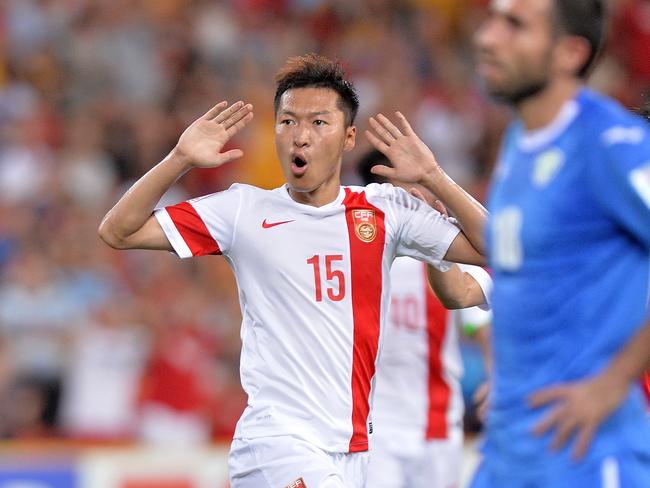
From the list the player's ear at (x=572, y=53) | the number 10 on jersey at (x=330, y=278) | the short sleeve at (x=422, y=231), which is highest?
the player's ear at (x=572, y=53)

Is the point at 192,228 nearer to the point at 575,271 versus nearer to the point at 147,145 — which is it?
the point at 575,271

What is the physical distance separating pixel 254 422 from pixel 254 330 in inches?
14.8

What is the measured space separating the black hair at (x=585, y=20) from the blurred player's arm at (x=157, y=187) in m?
1.78

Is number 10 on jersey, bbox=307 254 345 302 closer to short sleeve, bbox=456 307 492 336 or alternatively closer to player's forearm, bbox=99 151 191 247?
player's forearm, bbox=99 151 191 247

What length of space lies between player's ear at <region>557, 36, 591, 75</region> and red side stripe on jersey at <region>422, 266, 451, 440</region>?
3.50m

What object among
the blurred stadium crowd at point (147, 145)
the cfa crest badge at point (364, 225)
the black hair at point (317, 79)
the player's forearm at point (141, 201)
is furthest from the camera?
the blurred stadium crowd at point (147, 145)

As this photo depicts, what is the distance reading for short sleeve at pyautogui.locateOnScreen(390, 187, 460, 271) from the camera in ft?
16.9

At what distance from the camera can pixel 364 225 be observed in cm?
519

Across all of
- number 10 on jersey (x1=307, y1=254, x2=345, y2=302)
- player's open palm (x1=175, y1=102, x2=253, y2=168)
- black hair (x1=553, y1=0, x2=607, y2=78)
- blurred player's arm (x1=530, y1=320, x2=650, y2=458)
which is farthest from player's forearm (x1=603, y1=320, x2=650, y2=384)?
player's open palm (x1=175, y1=102, x2=253, y2=168)

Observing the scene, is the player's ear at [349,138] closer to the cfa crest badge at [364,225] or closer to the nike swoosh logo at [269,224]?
the cfa crest badge at [364,225]

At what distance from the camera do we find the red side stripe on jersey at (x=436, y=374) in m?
7.02

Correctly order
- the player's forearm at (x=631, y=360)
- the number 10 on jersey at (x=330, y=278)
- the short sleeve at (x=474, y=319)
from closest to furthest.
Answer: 1. the player's forearm at (x=631, y=360)
2. the number 10 on jersey at (x=330, y=278)
3. the short sleeve at (x=474, y=319)

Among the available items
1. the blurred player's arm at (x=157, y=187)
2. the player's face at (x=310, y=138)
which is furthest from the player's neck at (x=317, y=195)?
the blurred player's arm at (x=157, y=187)

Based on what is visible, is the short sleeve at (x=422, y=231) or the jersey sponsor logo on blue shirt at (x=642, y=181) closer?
the jersey sponsor logo on blue shirt at (x=642, y=181)
